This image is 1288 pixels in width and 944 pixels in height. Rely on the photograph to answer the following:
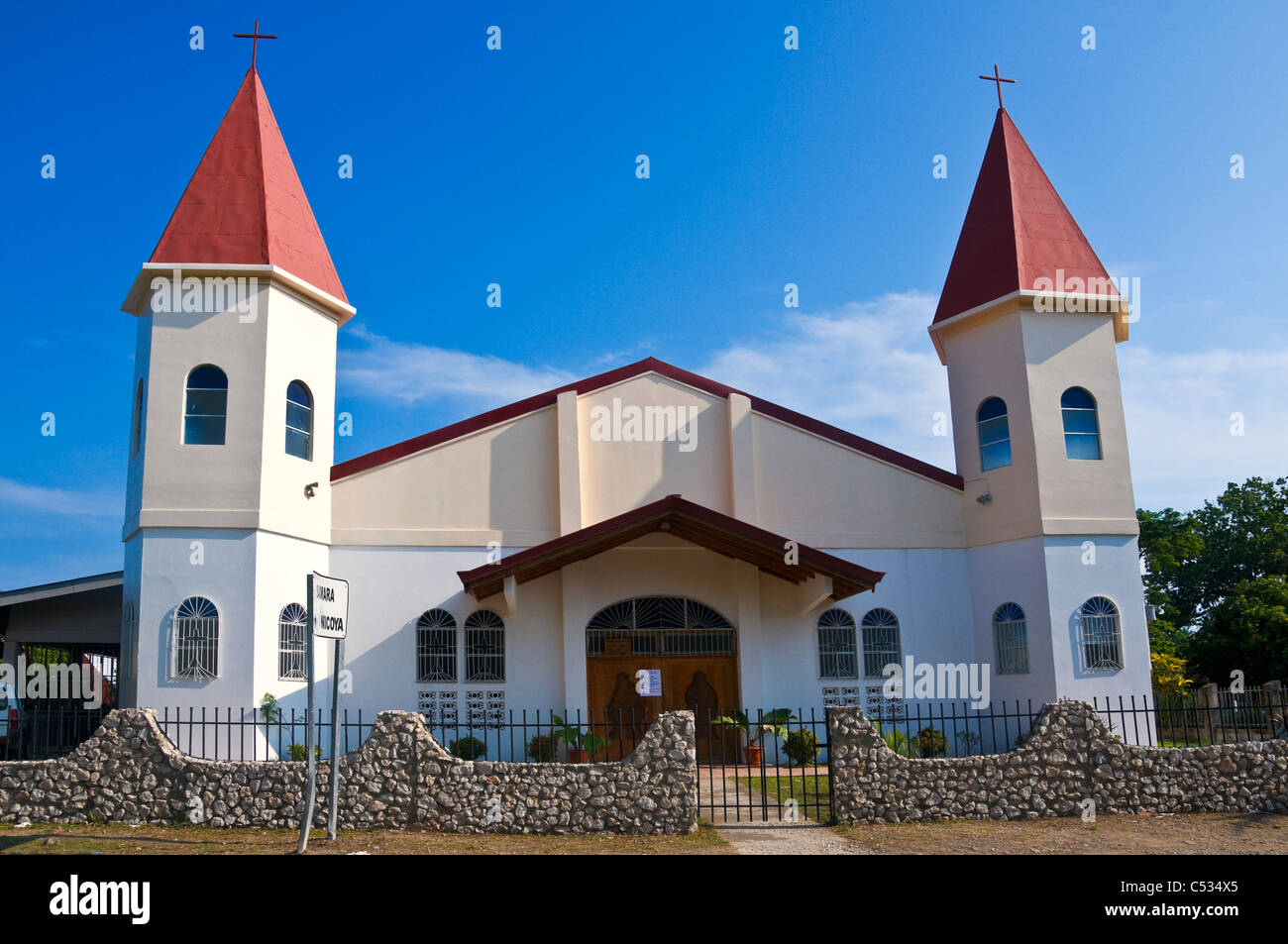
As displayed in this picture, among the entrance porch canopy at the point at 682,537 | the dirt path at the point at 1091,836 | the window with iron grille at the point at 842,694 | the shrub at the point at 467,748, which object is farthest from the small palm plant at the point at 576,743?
the dirt path at the point at 1091,836

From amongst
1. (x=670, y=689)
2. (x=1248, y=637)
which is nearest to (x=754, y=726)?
(x=670, y=689)

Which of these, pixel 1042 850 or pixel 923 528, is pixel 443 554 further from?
pixel 1042 850

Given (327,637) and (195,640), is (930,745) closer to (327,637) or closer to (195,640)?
(327,637)

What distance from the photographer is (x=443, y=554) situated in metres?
17.1

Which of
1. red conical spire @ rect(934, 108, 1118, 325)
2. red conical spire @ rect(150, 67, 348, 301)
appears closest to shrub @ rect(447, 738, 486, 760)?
red conical spire @ rect(150, 67, 348, 301)

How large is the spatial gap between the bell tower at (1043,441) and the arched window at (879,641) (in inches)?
56.5

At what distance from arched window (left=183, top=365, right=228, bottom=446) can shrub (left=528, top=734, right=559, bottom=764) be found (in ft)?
21.1

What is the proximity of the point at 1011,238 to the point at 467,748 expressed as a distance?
40.6 ft

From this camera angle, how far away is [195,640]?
571 inches

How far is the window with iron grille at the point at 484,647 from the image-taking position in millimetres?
16797

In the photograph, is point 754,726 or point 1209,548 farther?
point 1209,548

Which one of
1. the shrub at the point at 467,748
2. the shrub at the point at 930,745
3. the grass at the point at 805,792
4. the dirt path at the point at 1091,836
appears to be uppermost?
the shrub at the point at 467,748

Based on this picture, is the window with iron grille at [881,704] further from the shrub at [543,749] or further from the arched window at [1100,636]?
the shrub at [543,749]

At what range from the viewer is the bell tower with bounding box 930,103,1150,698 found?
16266 mm
